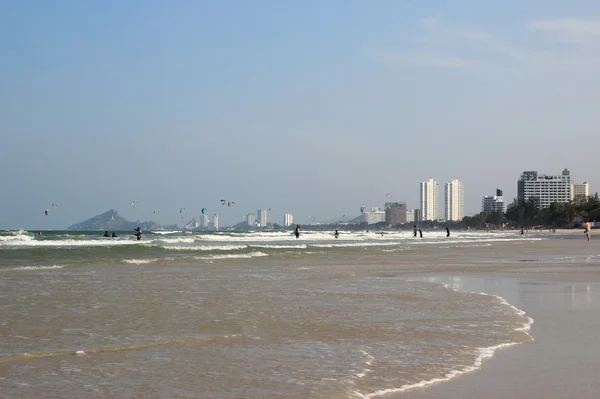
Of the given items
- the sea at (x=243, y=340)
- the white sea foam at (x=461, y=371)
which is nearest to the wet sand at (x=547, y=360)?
the white sea foam at (x=461, y=371)

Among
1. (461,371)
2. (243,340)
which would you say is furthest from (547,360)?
(243,340)

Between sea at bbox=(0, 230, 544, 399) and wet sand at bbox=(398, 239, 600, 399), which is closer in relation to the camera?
wet sand at bbox=(398, 239, 600, 399)

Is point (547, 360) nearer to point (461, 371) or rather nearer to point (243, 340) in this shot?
point (461, 371)

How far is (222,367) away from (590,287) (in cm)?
1017

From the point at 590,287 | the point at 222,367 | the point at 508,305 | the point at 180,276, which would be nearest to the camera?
the point at 222,367

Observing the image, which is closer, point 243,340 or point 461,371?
point 461,371

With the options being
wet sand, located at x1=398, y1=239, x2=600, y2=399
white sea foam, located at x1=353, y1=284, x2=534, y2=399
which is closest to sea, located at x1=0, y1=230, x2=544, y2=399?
white sea foam, located at x1=353, y1=284, x2=534, y2=399

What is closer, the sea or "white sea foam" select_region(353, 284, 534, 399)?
"white sea foam" select_region(353, 284, 534, 399)

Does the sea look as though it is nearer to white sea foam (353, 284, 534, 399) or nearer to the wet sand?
white sea foam (353, 284, 534, 399)

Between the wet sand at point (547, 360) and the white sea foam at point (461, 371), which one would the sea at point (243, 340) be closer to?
the white sea foam at point (461, 371)

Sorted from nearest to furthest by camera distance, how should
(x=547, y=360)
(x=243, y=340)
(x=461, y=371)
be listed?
(x=461, y=371), (x=547, y=360), (x=243, y=340)

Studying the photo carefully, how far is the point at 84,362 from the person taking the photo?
623cm

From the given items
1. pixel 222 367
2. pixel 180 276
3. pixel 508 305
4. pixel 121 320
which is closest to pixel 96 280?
pixel 180 276

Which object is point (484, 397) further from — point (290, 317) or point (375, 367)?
point (290, 317)
